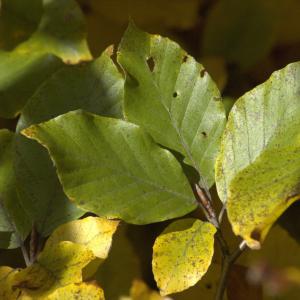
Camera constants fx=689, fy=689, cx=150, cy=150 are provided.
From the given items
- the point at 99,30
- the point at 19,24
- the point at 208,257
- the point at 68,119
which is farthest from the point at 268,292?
the point at 99,30

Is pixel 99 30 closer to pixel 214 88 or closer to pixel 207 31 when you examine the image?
pixel 207 31

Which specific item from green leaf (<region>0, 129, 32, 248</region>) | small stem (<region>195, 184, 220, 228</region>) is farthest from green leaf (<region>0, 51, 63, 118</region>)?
small stem (<region>195, 184, 220, 228</region>)

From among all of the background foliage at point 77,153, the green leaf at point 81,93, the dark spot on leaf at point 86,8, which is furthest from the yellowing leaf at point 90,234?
the dark spot on leaf at point 86,8

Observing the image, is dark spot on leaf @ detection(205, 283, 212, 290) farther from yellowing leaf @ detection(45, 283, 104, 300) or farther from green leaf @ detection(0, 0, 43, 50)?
green leaf @ detection(0, 0, 43, 50)

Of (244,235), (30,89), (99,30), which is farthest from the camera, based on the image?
(99,30)

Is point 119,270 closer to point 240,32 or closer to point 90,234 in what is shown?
point 90,234

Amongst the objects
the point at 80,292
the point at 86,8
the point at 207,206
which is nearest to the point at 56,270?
the point at 80,292
